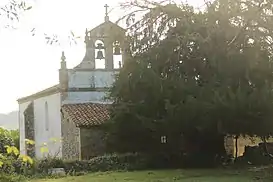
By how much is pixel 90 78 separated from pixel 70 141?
4.24 m

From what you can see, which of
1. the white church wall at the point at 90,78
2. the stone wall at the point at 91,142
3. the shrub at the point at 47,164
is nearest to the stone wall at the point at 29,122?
the white church wall at the point at 90,78

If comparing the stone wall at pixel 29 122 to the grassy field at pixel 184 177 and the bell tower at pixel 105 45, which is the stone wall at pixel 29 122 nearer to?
the bell tower at pixel 105 45

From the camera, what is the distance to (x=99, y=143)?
103ft

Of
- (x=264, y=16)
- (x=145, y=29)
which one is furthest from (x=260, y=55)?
(x=145, y=29)

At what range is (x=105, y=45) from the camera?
28891 millimetres

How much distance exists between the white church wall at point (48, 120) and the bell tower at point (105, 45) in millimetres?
3039

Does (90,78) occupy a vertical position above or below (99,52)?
below

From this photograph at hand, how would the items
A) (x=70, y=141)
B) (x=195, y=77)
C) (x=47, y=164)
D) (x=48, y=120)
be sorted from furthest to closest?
(x=48, y=120) → (x=70, y=141) → (x=47, y=164) → (x=195, y=77)

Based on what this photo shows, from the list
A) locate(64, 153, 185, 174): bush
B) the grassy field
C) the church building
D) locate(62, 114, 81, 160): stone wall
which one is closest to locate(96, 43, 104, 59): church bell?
the church building

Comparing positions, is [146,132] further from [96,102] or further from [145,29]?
[96,102]

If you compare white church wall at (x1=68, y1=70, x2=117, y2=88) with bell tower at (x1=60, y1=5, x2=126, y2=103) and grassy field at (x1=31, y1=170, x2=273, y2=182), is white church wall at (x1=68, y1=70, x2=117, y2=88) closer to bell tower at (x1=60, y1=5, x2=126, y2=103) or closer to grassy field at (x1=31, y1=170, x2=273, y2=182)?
bell tower at (x1=60, y1=5, x2=126, y2=103)

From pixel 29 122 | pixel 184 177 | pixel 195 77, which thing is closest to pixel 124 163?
pixel 195 77

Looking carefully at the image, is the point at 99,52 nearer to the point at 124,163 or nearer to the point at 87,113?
the point at 87,113

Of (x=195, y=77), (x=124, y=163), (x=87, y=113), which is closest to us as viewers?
(x=195, y=77)
